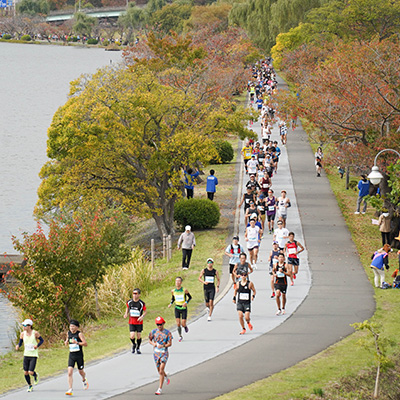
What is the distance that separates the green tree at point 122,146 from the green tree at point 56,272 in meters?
8.54

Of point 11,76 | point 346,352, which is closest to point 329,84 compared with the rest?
point 346,352

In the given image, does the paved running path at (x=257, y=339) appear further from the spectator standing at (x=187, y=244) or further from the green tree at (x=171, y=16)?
the green tree at (x=171, y=16)

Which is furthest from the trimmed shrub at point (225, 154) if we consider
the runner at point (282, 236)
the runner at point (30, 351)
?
the runner at point (30, 351)

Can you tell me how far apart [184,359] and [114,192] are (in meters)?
15.0

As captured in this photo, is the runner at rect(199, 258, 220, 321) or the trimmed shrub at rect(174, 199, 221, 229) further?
the trimmed shrub at rect(174, 199, 221, 229)

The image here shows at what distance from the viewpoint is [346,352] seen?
18.0m

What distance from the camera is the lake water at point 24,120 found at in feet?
148

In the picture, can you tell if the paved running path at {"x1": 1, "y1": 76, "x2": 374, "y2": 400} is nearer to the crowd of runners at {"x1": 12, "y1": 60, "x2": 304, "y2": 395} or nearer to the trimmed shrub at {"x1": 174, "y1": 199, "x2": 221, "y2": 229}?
the crowd of runners at {"x1": 12, "y1": 60, "x2": 304, "y2": 395}

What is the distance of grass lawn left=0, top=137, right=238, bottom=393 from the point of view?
18062 millimetres

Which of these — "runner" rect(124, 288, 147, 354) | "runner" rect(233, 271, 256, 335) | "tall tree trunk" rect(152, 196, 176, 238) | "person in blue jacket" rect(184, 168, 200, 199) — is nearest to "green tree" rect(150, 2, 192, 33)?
"person in blue jacket" rect(184, 168, 200, 199)

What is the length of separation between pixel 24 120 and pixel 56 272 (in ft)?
235

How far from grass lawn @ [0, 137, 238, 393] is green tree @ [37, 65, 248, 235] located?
2.76 metres

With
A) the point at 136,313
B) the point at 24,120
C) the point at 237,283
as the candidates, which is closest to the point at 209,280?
the point at 237,283

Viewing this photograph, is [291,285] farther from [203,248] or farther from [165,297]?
[203,248]
